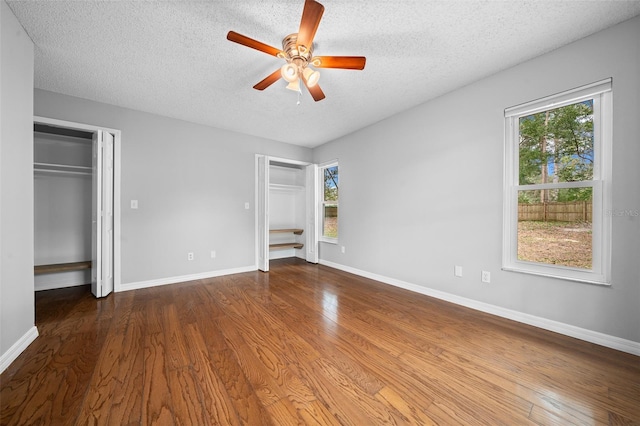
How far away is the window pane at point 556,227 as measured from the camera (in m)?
2.02

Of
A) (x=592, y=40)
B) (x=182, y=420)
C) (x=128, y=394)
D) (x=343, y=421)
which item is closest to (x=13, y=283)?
(x=128, y=394)

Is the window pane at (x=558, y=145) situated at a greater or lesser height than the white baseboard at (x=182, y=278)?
greater

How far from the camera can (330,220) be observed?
497 cm

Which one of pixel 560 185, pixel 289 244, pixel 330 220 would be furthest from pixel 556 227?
pixel 289 244

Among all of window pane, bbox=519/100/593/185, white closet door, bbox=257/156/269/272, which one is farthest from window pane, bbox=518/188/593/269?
white closet door, bbox=257/156/269/272

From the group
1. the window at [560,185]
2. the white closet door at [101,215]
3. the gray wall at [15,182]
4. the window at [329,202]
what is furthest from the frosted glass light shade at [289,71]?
the window at [329,202]

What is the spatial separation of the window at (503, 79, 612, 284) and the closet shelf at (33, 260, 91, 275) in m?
5.32

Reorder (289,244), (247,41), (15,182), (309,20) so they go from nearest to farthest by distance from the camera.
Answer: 1. (309,20)
2. (247,41)
3. (15,182)
4. (289,244)

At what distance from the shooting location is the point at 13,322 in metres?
1.74

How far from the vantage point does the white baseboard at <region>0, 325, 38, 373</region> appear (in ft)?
5.22

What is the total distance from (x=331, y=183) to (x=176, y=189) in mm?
2865

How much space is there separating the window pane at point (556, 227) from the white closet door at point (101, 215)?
4862mm

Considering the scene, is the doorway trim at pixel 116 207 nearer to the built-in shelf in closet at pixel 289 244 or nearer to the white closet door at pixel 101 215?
the white closet door at pixel 101 215

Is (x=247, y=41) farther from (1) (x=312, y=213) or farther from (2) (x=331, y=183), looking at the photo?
(1) (x=312, y=213)
